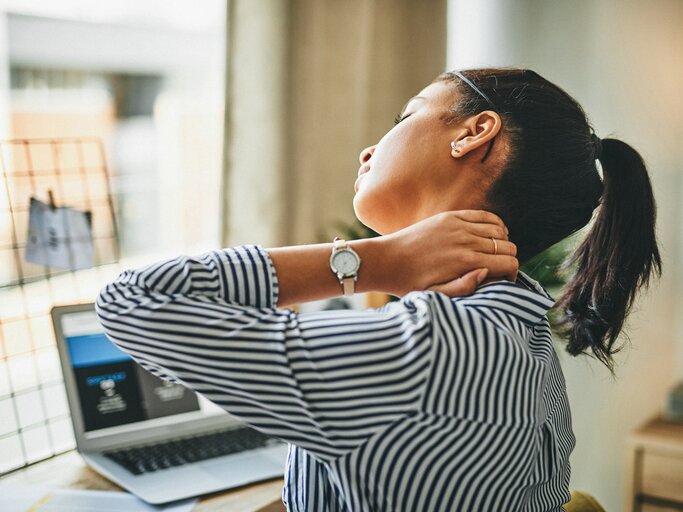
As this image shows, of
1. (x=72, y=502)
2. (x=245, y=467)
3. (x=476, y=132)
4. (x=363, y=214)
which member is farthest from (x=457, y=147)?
(x=72, y=502)

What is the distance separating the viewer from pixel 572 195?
0.86 metres

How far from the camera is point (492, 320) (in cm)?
72

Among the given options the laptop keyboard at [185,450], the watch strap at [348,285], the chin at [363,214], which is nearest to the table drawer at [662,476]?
the laptop keyboard at [185,450]

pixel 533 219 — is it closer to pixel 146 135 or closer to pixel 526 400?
pixel 526 400

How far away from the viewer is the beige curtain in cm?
160

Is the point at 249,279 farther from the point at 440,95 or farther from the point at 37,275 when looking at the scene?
the point at 37,275

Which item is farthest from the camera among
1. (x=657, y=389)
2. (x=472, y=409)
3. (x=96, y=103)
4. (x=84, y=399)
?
(x=657, y=389)

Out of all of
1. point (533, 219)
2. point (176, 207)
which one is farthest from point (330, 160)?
point (533, 219)

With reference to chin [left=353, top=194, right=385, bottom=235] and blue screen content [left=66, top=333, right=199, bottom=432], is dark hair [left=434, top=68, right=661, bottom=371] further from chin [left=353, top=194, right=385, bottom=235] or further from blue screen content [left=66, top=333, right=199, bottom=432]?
blue screen content [left=66, top=333, right=199, bottom=432]

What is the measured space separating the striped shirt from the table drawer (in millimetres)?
1403

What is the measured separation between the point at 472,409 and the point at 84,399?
33.6 inches

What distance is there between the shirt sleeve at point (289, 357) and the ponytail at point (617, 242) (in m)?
0.35

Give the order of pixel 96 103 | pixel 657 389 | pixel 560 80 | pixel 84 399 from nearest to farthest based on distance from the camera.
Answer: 1. pixel 84 399
2. pixel 96 103
3. pixel 560 80
4. pixel 657 389

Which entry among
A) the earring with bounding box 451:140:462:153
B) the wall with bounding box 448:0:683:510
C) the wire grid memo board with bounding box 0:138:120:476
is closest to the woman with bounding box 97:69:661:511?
the earring with bounding box 451:140:462:153
